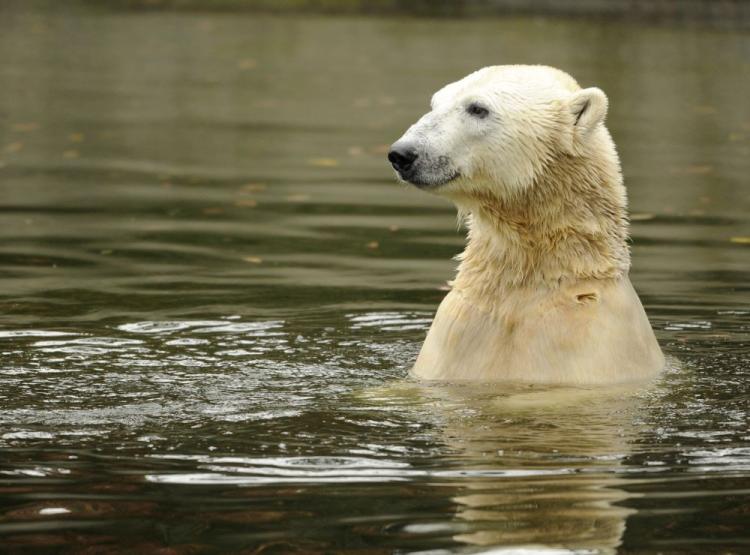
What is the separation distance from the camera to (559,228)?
19.9ft

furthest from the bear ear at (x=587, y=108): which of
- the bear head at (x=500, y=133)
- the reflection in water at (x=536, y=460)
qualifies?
the reflection in water at (x=536, y=460)

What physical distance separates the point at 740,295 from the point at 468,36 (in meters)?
17.4

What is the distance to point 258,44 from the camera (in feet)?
84.9

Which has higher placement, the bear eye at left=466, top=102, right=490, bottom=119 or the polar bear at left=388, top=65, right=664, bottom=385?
the bear eye at left=466, top=102, right=490, bottom=119

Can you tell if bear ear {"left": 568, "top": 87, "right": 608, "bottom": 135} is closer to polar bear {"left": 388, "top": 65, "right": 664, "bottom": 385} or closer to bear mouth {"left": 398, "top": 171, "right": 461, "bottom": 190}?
polar bear {"left": 388, "top": 65, "right": 664, "bottom": 385}

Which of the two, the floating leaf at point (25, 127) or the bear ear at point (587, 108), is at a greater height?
the floating leaf at point (25, 127)

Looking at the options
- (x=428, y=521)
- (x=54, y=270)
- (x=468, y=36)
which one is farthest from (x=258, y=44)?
(x=428, y=521)

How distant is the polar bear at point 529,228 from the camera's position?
5.96 meters

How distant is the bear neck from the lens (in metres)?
6.04

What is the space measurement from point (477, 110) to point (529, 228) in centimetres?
49

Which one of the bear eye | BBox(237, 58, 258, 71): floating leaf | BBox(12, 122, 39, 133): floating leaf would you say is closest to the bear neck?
the bear eye

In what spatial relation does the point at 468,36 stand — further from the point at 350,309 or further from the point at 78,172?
the point at 350,309

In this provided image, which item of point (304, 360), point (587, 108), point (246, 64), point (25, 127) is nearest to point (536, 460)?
point (587, 108)

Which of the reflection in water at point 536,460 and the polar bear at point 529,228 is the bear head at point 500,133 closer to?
the polar bear at point 529,228
